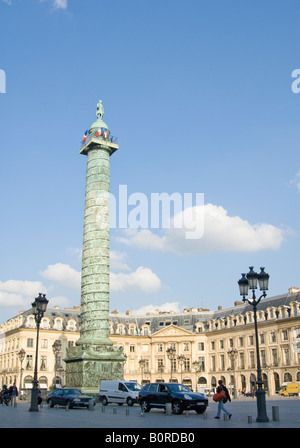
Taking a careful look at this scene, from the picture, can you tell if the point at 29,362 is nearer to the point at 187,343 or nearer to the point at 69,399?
the point at 187,343

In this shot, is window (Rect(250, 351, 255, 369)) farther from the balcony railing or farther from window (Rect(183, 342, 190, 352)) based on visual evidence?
the balcony railing

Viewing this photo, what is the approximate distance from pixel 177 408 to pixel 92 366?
12603mm

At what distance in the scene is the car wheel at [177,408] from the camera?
17148 millimetres

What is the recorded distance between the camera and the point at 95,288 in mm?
30594

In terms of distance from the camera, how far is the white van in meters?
23.2

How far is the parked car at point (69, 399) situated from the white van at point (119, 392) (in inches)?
92.5

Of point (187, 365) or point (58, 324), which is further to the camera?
point (187, 365)

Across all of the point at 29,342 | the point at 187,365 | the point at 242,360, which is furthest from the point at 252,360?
the point at 29,342

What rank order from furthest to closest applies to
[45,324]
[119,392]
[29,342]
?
1. [45,324]
2. [29,342]
3. [119,392]

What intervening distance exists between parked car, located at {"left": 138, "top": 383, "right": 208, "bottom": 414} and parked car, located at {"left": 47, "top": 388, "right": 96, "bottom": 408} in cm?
281

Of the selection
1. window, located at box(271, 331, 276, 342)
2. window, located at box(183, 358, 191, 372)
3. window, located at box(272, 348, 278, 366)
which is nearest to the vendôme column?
window, located at box(272, 348, 278, 366)
